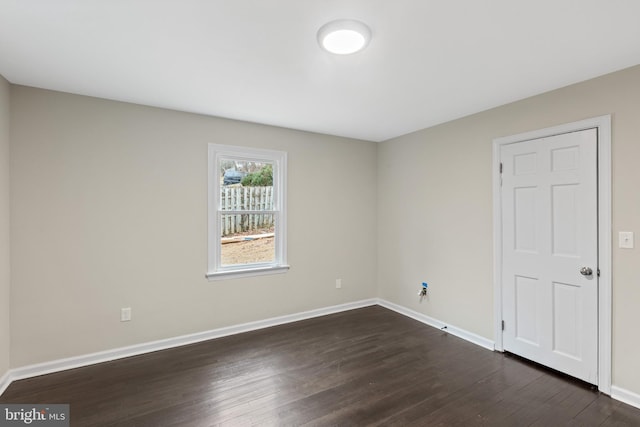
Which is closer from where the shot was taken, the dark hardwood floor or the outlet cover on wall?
the dark hardwood floor

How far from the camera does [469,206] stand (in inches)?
132

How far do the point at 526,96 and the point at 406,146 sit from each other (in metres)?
1.55

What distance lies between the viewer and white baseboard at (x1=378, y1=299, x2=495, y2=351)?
317cm

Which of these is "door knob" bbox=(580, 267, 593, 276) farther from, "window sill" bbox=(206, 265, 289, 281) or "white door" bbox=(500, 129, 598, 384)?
"window sill" bbox=(206, 265, 289, 281)

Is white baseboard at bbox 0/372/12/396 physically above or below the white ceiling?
below

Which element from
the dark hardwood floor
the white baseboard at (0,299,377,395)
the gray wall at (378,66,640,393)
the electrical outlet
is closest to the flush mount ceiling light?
the gray wall at (378,66,640,393)

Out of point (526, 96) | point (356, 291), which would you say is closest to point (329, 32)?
point (526, 96)

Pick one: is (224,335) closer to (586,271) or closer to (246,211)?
(246,211)

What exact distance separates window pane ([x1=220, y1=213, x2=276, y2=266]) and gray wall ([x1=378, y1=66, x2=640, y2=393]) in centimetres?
177

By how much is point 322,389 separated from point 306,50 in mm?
2514

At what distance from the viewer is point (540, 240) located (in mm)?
2750

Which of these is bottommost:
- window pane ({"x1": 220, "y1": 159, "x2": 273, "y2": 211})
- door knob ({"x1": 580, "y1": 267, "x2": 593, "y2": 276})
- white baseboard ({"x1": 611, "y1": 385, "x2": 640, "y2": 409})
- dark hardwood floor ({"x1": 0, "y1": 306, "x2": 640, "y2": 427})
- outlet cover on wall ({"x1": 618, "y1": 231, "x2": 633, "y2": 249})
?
dark hardwood floor ({"x1": 0, "y1": 306, "x2": 640, "y2": 427})

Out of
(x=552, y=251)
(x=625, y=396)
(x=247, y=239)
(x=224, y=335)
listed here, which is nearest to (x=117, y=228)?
(x=247, y=239)

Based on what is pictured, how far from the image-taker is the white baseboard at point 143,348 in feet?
8.34
